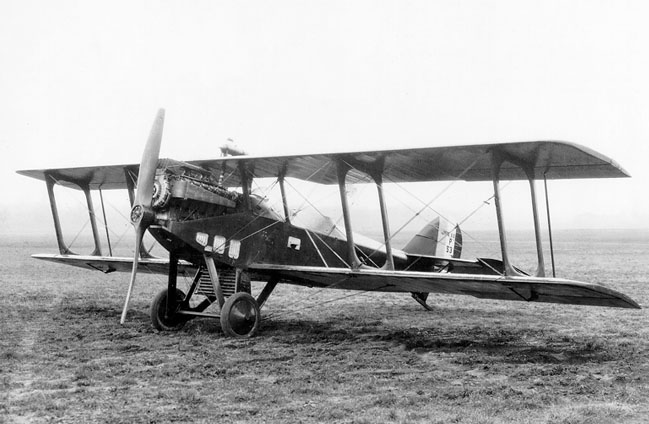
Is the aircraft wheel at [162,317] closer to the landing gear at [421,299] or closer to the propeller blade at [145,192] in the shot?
the propeller blade at [145,192]

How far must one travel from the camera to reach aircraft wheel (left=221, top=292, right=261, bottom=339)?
8.20 meters

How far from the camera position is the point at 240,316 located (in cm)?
838

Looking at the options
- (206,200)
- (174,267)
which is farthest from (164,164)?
(174,267)

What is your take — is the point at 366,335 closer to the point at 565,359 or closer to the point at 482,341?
the point at 482,341

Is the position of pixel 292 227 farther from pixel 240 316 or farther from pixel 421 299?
pixel 421 299

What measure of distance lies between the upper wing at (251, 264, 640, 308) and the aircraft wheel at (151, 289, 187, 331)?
1415mm

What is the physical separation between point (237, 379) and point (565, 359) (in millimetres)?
Result: 3855

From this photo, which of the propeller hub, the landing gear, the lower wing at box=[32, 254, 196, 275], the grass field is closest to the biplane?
the propeller hub

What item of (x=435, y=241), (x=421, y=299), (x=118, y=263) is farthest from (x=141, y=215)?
(x=435, y=241)

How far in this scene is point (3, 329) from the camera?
29.1 ft

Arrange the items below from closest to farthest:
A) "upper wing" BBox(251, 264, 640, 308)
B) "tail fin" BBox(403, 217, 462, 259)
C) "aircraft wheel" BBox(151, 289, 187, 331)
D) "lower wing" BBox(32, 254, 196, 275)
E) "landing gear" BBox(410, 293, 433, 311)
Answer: "upper wing" BBox(251, 264, 640, 308) < "aircraft wheel" BBox(151, 289, 187, 331) < "lower wing" BBox(32, 254, 196, 275) < "landing gear" BBox(410, 293, 433, 311) < "tail fin" BBox(403, 217, 462, 259)

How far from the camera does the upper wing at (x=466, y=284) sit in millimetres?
6898

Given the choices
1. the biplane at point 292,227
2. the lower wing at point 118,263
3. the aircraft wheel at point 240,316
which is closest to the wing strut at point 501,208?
the biplane at point 292,227

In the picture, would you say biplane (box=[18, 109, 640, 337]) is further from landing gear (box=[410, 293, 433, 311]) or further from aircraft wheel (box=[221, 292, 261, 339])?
landing gear (box=[410, 293, 433, 311])
